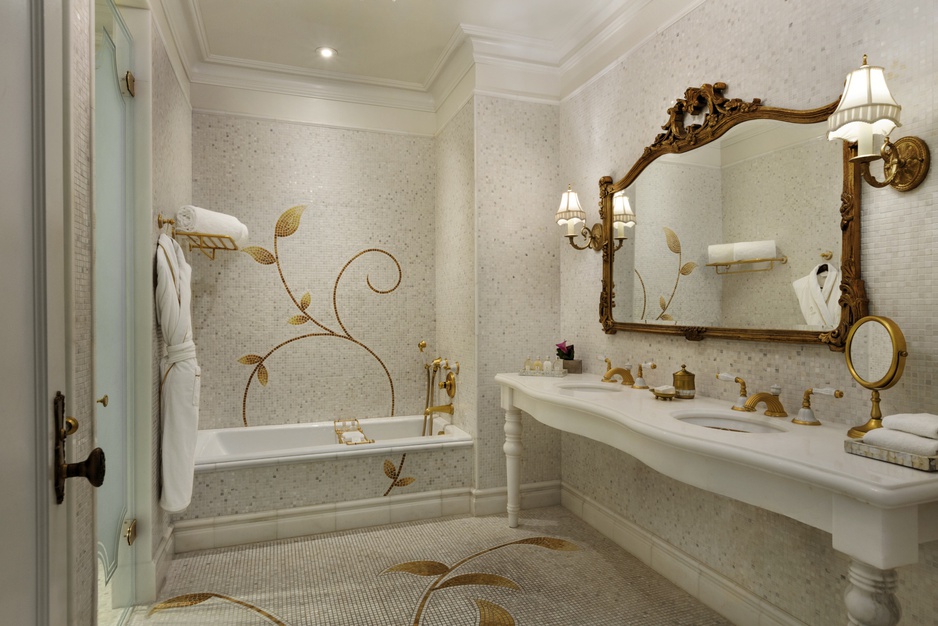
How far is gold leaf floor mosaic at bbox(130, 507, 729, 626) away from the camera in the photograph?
214 centimetres

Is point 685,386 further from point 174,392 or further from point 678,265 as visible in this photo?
point 174,392

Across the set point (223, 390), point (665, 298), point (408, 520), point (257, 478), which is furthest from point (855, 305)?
point (223, 390)

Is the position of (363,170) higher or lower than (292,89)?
lower

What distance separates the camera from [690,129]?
2340mm

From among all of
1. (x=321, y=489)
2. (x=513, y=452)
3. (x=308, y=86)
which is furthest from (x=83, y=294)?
(x=308, y=86)

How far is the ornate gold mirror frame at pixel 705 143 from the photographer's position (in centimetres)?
168

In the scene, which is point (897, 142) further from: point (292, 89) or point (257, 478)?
point (292, 89)

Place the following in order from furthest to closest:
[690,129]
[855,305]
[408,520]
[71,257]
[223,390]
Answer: [223,390] → [408,520] → [690,129] → [855,305] → [71,257]

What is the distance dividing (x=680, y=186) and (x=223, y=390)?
114 inches

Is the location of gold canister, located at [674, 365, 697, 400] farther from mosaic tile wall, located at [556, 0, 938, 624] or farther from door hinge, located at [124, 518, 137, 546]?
door hinge, located at [124, 518, 137, 546]

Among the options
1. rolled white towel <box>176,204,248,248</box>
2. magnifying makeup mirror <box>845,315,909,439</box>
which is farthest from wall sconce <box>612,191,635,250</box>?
rolled white towel <box>176,204,248,248</box>

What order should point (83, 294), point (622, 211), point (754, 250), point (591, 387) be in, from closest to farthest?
point (83, 294)
point (754, 250)
point (591, 387)
point (622, 211)

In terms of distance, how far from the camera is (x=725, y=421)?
1945 millimetres

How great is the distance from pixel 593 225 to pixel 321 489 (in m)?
2.05
